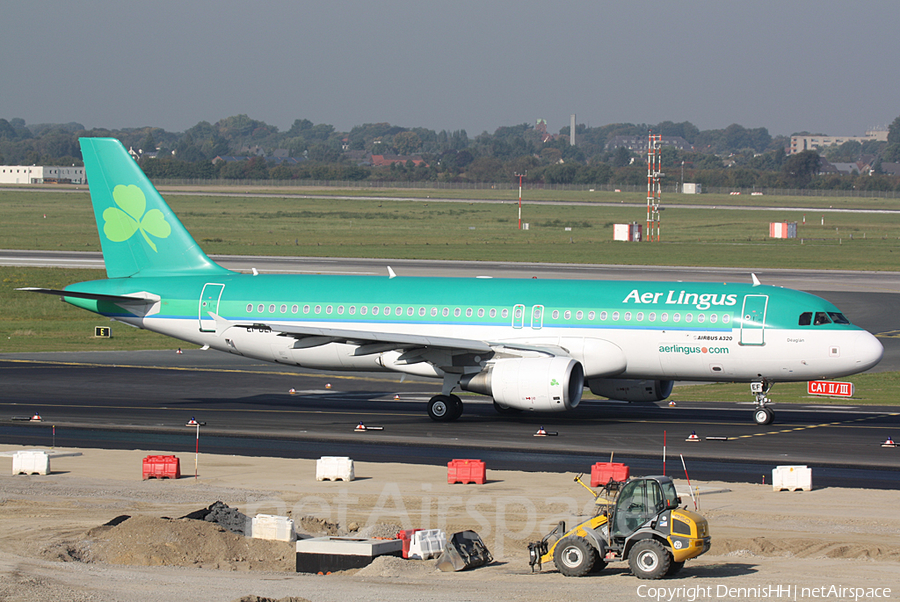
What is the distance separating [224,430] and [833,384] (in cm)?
2458

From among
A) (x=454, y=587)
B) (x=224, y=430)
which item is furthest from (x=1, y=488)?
(x=454, y=587)

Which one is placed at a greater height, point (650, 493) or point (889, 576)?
point (650, 493)

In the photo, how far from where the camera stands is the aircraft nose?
34.8 meters

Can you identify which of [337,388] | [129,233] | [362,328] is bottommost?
[337,388]

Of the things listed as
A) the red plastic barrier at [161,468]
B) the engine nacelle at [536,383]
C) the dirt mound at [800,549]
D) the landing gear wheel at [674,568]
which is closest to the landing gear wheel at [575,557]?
the landing gear wheel at [674,568]

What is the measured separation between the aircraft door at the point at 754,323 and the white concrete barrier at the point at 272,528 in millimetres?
19321

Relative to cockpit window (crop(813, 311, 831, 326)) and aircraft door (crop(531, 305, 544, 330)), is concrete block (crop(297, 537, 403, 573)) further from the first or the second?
cockpit window (crop(813, 311, 831, 326))

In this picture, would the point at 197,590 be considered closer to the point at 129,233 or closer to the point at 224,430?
the point at 224,430

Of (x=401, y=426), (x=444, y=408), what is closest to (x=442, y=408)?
(x=444, y=408)

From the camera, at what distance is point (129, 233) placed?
137 feet

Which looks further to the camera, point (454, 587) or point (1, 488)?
point (1, 488)

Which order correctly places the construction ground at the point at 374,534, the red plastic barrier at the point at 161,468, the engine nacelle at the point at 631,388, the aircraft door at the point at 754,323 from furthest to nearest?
the engine nacelle at the point at 631,388 → the aircraft door at the point at 754,323 → the red plastic barrier at the point at 161,468 → the construction ground at the point at 374,534

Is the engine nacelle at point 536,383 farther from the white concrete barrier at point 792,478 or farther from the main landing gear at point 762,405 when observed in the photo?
the white concrete barrier at point 792,478

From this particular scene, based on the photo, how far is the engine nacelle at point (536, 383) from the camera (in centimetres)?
3431
